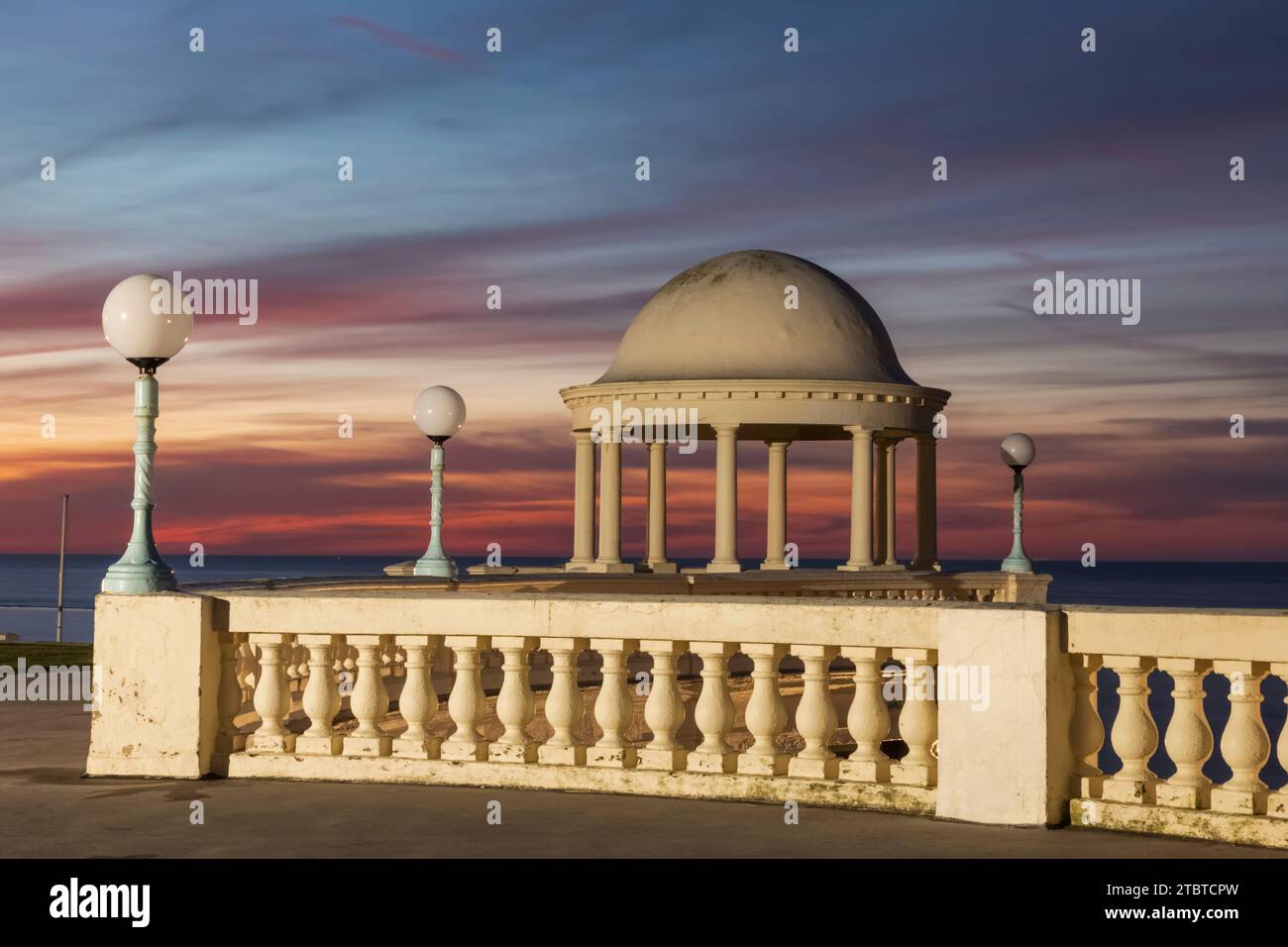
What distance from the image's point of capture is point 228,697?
37.7 feet

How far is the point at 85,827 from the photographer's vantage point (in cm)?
964

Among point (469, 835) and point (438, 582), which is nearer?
point (469, 835)

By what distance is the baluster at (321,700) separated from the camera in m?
11.3

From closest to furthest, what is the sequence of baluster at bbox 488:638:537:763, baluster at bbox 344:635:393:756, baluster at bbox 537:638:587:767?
baluster at bbox 537:638:587:767, baluster at bbox 488:638:537:763, baluster at bbox 344:635:393:756

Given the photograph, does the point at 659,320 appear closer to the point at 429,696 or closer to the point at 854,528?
the point at 854,528

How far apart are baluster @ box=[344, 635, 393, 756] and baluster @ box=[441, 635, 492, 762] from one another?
1.49 feet

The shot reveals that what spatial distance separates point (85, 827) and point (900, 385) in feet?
66.2

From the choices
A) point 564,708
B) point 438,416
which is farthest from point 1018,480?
point 564,708

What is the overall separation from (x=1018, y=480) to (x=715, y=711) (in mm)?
20573

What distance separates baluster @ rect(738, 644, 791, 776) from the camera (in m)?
10.4

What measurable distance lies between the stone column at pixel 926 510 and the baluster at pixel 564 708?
798 inches

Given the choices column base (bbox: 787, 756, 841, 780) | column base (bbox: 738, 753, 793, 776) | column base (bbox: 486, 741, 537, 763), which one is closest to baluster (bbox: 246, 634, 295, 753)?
column base (bbox: 486, 741, 537, 763)

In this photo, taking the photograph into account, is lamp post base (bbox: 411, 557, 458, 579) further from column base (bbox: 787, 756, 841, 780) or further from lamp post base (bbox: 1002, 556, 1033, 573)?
lamp post base (bbox: 1002, 556, 1033, 573)
